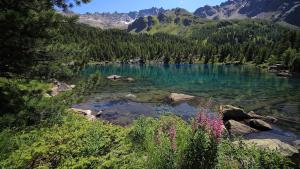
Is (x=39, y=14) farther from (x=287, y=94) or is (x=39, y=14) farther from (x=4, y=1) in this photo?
(x=287, y=94)

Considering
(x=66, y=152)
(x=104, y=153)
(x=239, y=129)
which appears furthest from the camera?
(x=239, y=129)

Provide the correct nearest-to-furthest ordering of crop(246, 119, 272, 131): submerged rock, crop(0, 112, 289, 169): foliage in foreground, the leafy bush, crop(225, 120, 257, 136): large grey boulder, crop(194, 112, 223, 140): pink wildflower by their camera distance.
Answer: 1. the leafy bush
2. crop(0, 112, 289, 169): foliage in foreground
3. crop(194, 112, 223, 140): pink wildflower
4. crop(225, 120, 257, 136): large grey boulder
5. crop(246, 119, 272, 131): submerged rock

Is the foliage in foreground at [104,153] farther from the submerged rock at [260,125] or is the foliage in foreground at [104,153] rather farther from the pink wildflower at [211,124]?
the submerged rock at [260,125]

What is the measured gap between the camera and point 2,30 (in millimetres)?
13680

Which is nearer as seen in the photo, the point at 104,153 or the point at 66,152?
the point at 66,152

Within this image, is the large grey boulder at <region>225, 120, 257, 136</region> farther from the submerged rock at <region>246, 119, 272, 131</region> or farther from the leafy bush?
the leafy bush

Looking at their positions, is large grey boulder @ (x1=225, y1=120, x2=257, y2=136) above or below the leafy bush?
below

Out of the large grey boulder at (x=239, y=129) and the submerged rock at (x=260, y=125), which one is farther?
the submerged rock at (x=260, y=125)

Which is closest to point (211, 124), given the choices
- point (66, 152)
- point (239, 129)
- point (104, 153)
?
point (104, 153)

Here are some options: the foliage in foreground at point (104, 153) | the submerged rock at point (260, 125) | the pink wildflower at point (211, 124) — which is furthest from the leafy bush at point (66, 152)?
the submerged rock at point (260, 125)

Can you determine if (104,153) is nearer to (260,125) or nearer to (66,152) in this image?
(66,152)

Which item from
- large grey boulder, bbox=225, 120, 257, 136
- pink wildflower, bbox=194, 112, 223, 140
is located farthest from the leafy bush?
large grey boulder, bbox=225, 120, 257, 136

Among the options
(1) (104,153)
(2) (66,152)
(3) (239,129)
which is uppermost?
(2) (66,152)

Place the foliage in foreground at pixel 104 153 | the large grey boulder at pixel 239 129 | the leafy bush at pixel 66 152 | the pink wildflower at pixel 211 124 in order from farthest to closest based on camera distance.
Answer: the large grey boulder at pixel 239 129
the pink wildflower at pixel 211 124
the foliage in foreground at pixel 104 153
the leafy bush at pixel 66 152
